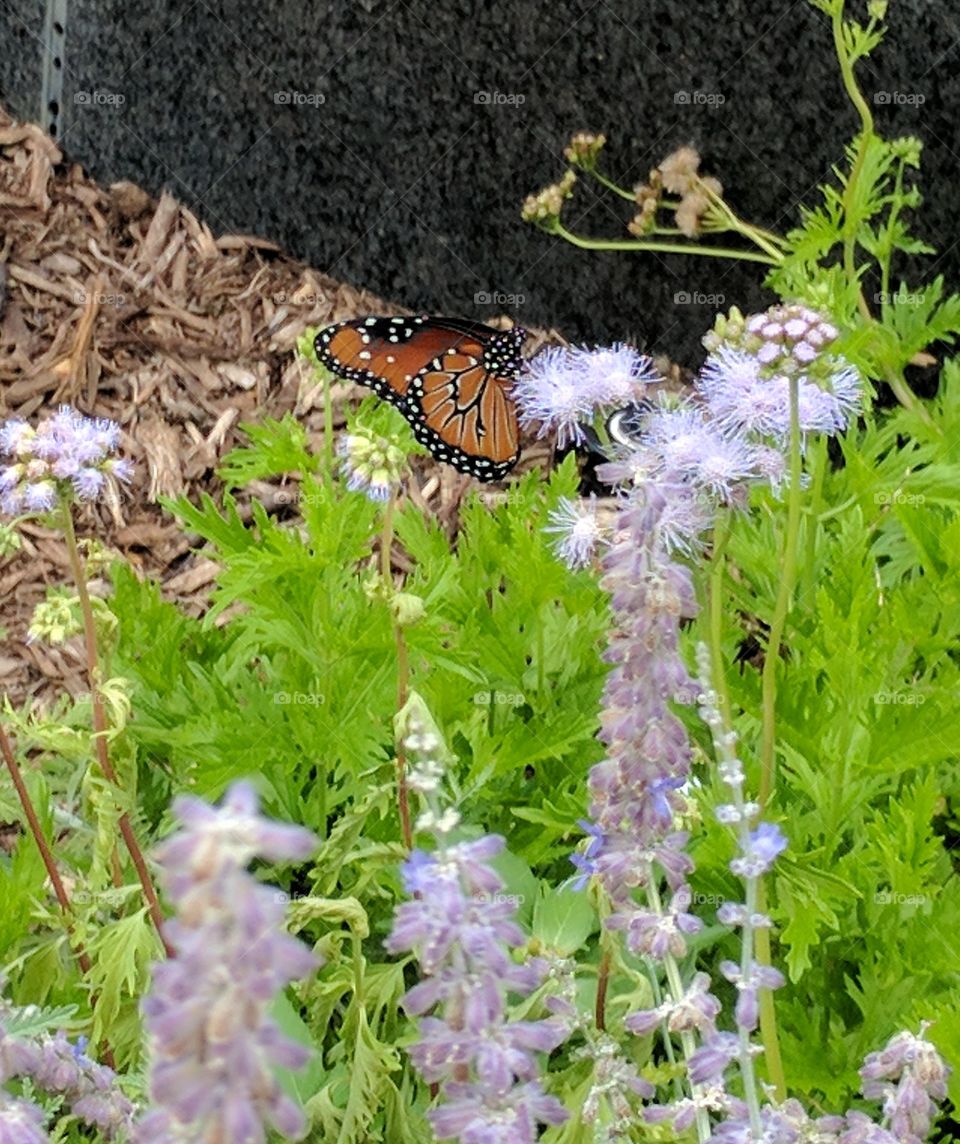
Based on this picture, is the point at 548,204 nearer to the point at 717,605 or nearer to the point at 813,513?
the point at 813,513

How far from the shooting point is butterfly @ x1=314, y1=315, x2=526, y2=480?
8.78ft

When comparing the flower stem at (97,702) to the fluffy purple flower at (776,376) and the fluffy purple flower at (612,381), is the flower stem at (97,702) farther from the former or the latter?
the fluffy purple flower at (776,376)

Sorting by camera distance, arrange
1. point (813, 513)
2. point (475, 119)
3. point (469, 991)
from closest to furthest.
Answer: point (469, 991) < point (813, 513) < point (475, 119)

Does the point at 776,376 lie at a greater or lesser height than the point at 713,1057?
greater

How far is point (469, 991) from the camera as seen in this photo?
742 millimetres

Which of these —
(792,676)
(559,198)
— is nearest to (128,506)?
(559,198)

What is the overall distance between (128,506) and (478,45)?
145 cm

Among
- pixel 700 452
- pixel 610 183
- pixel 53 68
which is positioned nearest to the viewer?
pixel 700 452

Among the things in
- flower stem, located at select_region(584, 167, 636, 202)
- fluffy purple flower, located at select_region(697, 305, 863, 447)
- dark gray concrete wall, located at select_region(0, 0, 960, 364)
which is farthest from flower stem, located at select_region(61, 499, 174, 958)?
dark gray concrete wall, located at select_region(0, 0, 960, 364)

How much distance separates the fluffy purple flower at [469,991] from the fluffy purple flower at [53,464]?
2.58 ft

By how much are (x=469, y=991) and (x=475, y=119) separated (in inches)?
124

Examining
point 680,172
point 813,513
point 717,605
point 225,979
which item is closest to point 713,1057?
point 717,605

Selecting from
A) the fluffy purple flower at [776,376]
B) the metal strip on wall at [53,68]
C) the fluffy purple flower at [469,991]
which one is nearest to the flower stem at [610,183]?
the metal strip on wall at [53,68]

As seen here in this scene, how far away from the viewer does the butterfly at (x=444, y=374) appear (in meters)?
2.68
